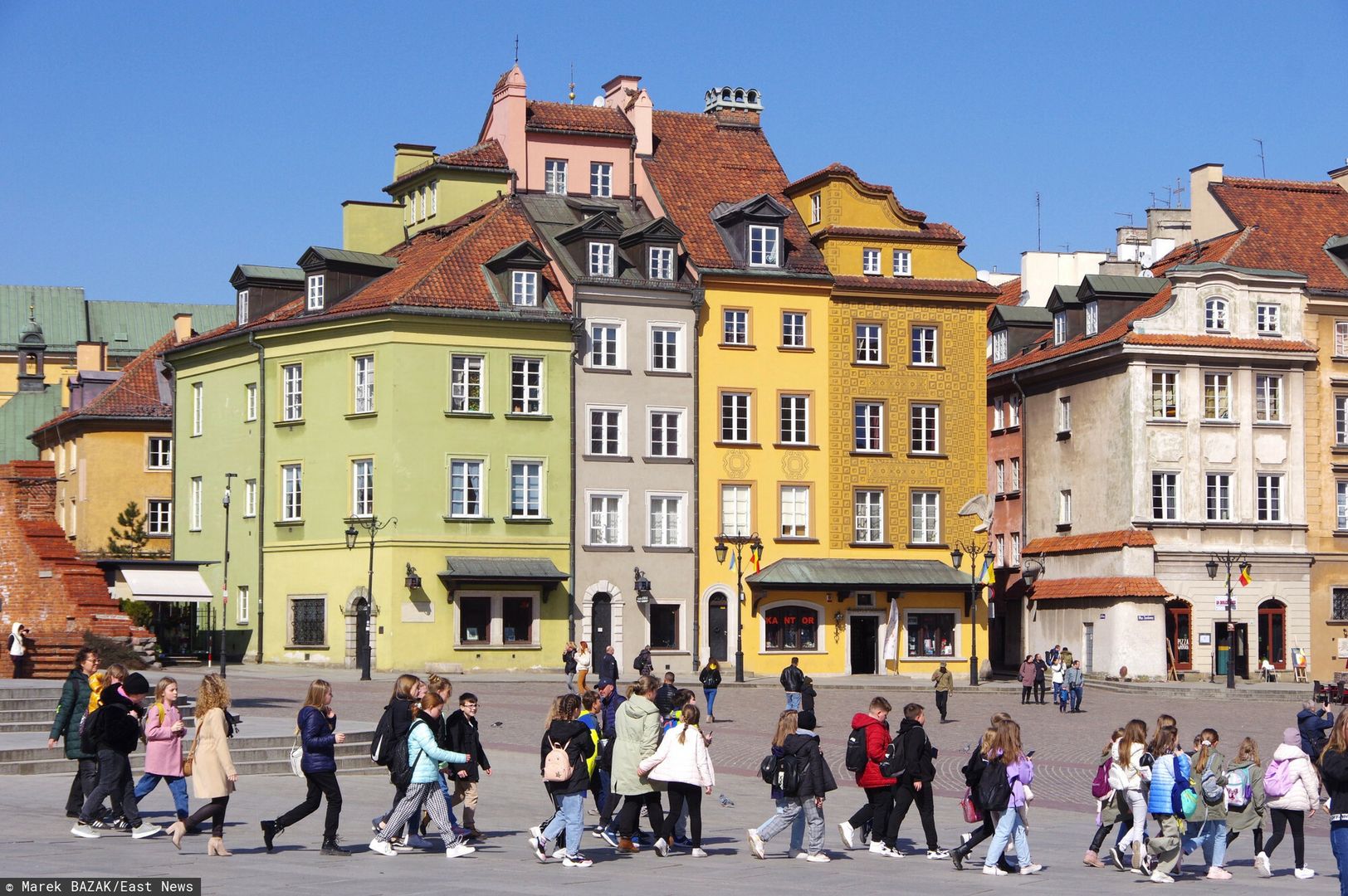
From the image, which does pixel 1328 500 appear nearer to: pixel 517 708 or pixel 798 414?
pixel 798 414

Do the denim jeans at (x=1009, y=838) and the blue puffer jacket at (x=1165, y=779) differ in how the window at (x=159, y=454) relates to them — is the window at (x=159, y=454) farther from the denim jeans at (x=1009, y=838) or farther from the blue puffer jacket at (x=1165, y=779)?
the blue puffer jacket at (x=1165, y=779)

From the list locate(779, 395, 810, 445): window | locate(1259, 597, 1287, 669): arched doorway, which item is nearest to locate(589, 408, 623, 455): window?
locate(779, 395, 810, 445): window

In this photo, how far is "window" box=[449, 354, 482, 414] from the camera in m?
62.6

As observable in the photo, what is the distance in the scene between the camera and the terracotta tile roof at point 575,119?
6956 cm

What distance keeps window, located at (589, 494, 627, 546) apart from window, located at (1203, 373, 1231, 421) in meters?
20.5

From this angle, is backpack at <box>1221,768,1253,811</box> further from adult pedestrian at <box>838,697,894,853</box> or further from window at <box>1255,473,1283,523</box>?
window at <box>1255,473,1283,523</box>

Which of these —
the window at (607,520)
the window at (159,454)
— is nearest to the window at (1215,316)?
the window at (607,520)

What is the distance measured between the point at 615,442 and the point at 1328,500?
25.2m

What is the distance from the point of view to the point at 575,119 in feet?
230

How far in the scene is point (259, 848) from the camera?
20.9 metres

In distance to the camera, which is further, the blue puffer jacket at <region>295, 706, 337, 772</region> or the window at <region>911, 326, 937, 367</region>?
the window at <region>911, 326, 937, 367</region>

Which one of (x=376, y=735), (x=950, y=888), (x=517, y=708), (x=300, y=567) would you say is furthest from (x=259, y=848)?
(x=300, y=567)

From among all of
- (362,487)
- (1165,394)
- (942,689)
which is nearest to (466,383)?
(362,487)

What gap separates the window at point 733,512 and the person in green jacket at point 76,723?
145 ft
